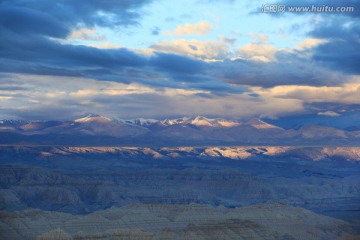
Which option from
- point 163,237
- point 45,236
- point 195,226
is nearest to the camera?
point 45,236

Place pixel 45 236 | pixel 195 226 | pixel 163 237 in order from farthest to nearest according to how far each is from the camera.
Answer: pixel 195 226 → pixel 163 237 → pixel 45 236

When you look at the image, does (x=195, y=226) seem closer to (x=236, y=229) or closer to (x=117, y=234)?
(x=236, y=229)

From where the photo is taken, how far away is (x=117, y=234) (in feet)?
549

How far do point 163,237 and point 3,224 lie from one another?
47.1 metres

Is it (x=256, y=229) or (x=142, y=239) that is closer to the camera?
(x=142, y=239)

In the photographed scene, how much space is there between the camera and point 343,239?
192750 millimetres

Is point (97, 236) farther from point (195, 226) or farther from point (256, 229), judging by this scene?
point (256, 229)

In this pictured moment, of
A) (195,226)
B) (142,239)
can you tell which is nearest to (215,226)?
(195,226)

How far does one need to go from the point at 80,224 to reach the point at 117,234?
30146mm

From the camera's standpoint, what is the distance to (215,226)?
7554 inches

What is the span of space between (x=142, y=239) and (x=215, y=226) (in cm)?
3037

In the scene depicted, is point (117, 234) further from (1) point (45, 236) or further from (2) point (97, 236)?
(1) point (45, 236)

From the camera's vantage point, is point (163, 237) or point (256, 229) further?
point (256, 229)

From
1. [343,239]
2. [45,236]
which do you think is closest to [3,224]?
[45,236]
